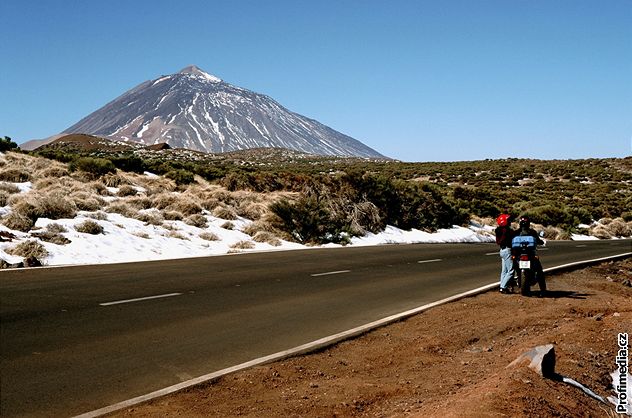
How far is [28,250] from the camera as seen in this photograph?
52.6 ft

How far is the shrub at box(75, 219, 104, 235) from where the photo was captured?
1977 centimetres

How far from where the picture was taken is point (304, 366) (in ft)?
23.7

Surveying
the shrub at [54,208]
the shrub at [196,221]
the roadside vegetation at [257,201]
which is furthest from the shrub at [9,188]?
the shrub at [196,221]

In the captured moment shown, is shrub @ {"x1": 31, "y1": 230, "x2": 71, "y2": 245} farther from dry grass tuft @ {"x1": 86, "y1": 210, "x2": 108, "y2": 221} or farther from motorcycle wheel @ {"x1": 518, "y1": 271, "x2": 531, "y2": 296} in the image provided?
motorcycle wheel @ {"x1": 518, "y1": 271, "x2": 531, "y2": 296}

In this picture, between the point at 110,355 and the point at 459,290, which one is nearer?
the point at 110,355

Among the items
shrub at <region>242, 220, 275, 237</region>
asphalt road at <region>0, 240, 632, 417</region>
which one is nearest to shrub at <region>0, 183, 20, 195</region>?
shrub at <region>242, 220, 275, 237</region>

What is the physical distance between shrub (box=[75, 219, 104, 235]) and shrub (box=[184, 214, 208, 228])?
4959 mm

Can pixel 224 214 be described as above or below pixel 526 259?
above

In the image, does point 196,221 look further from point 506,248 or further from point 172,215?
point 506,248

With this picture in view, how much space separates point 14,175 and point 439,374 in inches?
999

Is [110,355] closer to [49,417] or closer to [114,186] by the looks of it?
[49,417]

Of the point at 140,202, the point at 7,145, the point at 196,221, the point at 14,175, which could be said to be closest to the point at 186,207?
the point at 196,221

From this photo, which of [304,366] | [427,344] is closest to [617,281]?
[427,344]

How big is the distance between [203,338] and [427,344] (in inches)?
124
